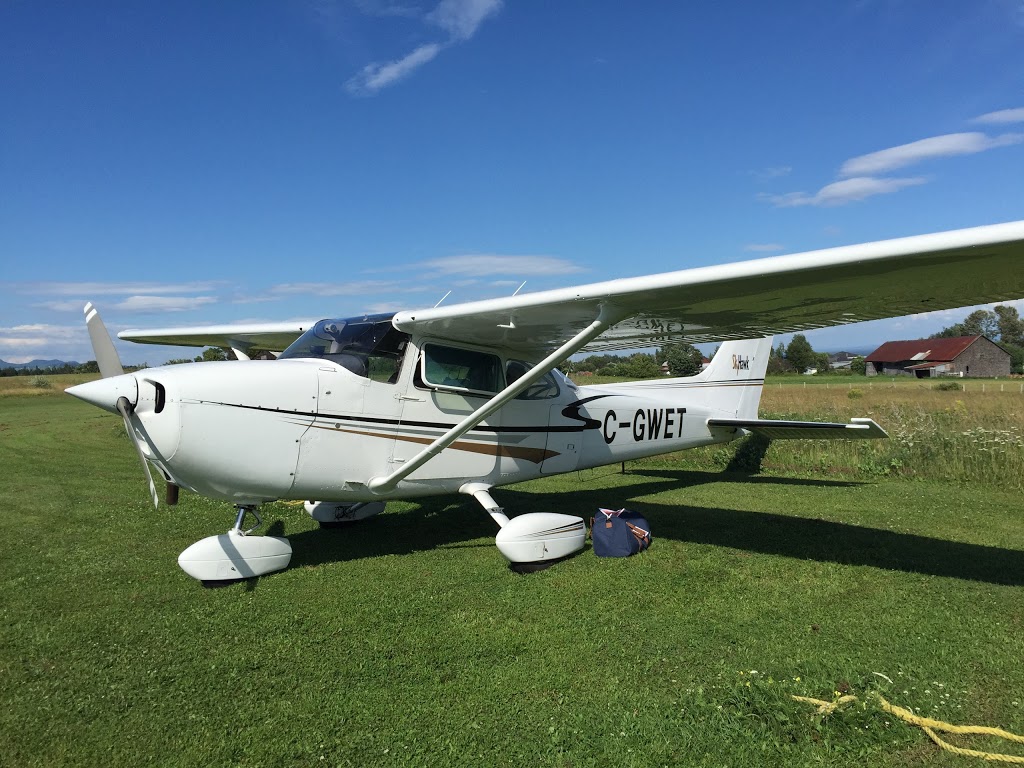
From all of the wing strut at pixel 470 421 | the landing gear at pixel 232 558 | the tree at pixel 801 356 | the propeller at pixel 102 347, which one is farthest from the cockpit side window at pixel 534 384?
the tree at pixel 801 356

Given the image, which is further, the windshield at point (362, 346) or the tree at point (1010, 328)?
the tree at point (1010, 328)

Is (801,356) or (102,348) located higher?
(102,348)

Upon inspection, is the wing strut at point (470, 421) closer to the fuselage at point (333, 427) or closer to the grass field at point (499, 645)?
the fuselage at point (333, 427)

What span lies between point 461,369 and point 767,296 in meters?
A: 2.93

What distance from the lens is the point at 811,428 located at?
7793 millimetres

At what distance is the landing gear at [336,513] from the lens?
680cm

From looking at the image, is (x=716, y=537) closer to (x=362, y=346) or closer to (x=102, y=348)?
(x=362, y=346)

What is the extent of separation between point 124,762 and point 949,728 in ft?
12.5

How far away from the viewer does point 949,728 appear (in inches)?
114

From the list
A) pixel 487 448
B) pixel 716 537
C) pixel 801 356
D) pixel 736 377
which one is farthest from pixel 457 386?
pixel 801 356

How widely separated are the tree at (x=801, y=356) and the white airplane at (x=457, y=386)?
84.5 m

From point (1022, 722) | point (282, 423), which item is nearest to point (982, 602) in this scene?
point (1022, 722)

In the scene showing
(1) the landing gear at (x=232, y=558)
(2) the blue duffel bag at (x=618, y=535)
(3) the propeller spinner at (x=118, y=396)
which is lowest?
(2) the blue duffel bag at (x=618, y=535)

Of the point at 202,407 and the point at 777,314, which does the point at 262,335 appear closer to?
the point at 202,407
